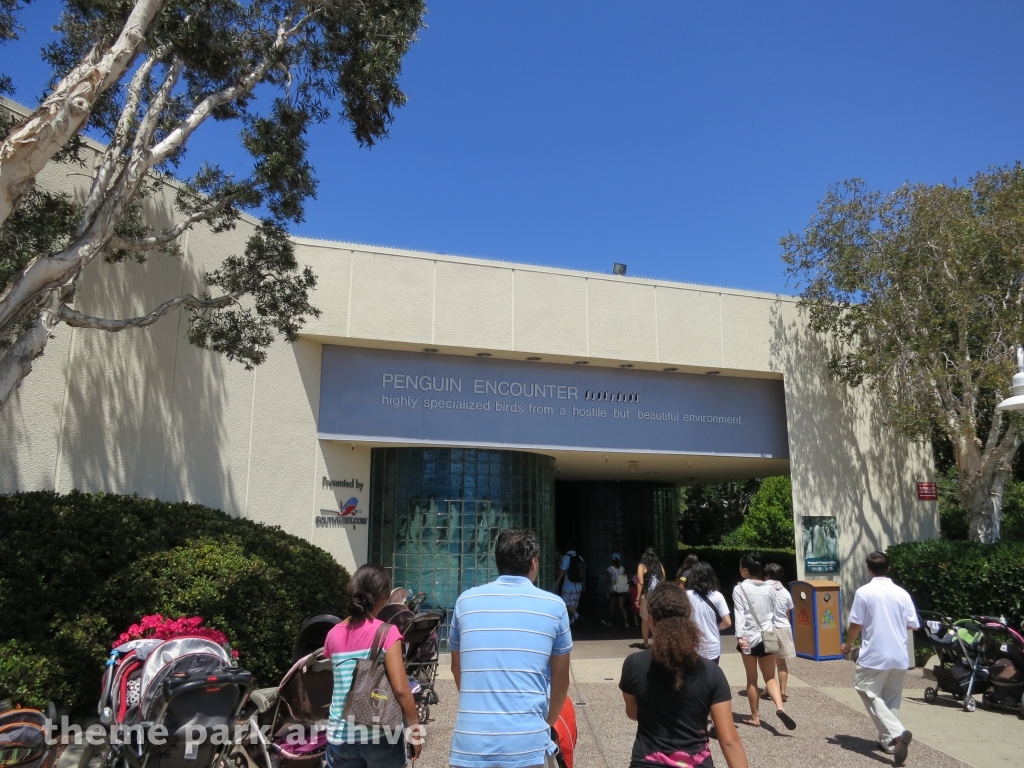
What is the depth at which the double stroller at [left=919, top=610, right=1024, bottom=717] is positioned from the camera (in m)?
8.13

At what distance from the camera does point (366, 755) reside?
12.2 feet

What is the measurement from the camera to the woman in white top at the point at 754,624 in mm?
7363

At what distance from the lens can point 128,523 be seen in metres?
7.48

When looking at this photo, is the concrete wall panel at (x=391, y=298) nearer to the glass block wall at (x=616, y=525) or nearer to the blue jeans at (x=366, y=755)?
the glass block wall at (x=616, y=525)

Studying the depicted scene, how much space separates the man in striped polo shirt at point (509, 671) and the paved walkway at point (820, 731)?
351 cm

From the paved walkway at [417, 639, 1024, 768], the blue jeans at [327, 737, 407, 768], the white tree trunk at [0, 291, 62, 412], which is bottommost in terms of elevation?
the paved walkway at [417, 639, 1024, 768]

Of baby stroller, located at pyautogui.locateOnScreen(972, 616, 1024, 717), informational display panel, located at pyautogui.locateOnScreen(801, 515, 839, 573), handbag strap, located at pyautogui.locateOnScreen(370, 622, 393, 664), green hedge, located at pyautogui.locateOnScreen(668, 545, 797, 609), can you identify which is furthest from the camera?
green hedge, located at pyautogui.locateOnScreen(668, 545, 797, 609)

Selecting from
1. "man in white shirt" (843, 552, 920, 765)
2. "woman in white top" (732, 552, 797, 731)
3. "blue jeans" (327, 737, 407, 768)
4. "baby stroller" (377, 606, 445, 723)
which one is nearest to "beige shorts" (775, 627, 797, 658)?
"woman in white top" (732, 552, 797, 731)

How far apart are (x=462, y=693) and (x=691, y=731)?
3.51ft

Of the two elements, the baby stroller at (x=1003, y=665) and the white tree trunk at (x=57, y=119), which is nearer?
the white tree trunk at (x=57, y=119)

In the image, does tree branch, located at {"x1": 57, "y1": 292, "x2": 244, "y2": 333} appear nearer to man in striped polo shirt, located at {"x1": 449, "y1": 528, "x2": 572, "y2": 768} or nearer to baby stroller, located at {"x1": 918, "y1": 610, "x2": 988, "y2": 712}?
man in striped polo shirt, located at {"x1": 449, "y1": 528, "x2": 572, "y2": 768}

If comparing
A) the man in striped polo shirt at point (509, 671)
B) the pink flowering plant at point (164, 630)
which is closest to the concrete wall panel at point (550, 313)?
the pink flowering plant at point (164, 630)

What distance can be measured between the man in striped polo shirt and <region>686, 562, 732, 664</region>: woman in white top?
3610 mm

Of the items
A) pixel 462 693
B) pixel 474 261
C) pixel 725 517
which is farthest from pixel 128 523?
pixel 725 517
